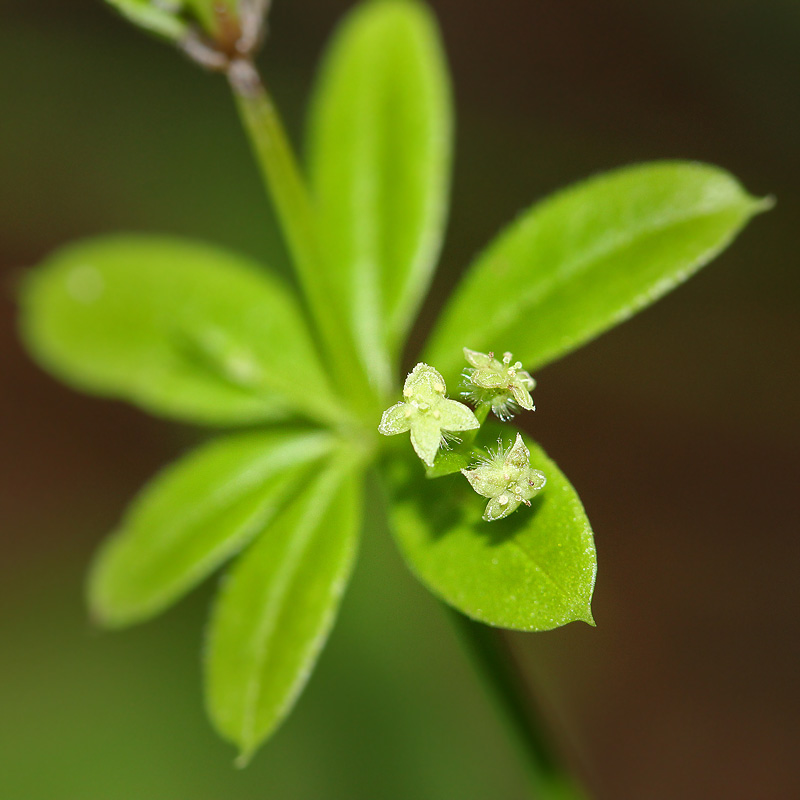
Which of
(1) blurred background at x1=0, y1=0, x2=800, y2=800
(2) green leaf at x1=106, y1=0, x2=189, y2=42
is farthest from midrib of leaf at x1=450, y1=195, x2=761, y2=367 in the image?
(1) blurred background at x1=0, y1=0, x2=800, y2=800

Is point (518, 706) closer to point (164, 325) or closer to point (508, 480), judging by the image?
point (508, 480)

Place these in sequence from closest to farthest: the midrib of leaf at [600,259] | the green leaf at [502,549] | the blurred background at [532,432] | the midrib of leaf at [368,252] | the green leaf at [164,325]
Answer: the green leaf at [502,549] → the midrib of leaf at [600,259] → the midrib of leaf at [368,252] → the green leaf at [164,325] → the blurred background at [532,432]

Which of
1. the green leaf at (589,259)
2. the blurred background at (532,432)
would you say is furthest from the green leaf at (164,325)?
the blurred background at (532,432)

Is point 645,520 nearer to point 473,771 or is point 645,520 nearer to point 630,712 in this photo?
point 630,712

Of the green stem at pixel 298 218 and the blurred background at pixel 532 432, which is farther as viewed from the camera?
the blurred background at pixel 532 432

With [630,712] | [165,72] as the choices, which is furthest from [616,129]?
[630,712]

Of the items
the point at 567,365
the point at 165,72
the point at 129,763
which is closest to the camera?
the point at 129,763

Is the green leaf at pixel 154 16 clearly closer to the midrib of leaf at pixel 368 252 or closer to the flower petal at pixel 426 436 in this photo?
the midrib of leaf at pixel 368 252
